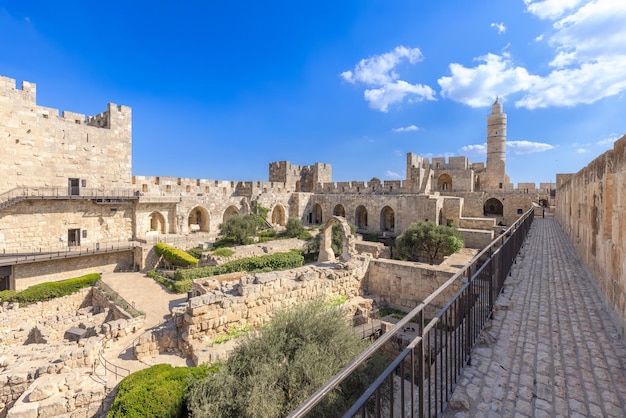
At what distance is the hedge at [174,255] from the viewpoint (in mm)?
15938

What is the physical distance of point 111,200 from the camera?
17.9m

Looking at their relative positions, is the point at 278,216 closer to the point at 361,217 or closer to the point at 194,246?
the point at 361,217

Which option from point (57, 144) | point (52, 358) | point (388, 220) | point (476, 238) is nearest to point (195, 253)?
point (57, 144)

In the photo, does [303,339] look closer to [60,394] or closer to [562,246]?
[60,394]

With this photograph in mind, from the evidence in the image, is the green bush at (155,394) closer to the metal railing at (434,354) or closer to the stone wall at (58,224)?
the metal railing at (434,354)

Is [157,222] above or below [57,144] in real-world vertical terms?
below

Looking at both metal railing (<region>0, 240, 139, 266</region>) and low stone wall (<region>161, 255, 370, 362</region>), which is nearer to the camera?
low stone wall (<region>161, 255, 370, 362</region>)

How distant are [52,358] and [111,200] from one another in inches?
490

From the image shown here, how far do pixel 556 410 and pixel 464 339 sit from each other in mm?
878

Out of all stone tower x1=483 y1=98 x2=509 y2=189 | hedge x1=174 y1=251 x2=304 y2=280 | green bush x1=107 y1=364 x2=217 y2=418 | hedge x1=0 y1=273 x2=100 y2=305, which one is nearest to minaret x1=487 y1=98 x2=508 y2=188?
stone tower x1=483 y1=98 x2=509 y2=189

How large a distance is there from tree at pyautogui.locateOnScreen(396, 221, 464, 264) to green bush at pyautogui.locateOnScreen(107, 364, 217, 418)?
44.8ft

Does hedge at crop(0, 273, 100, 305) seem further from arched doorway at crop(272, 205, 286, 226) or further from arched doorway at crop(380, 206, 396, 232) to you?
arched doorway at crop(380, 206, 396, 232)

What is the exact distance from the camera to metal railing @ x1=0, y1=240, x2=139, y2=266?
13719 mm

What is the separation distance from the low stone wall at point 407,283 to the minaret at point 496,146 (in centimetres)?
2535
